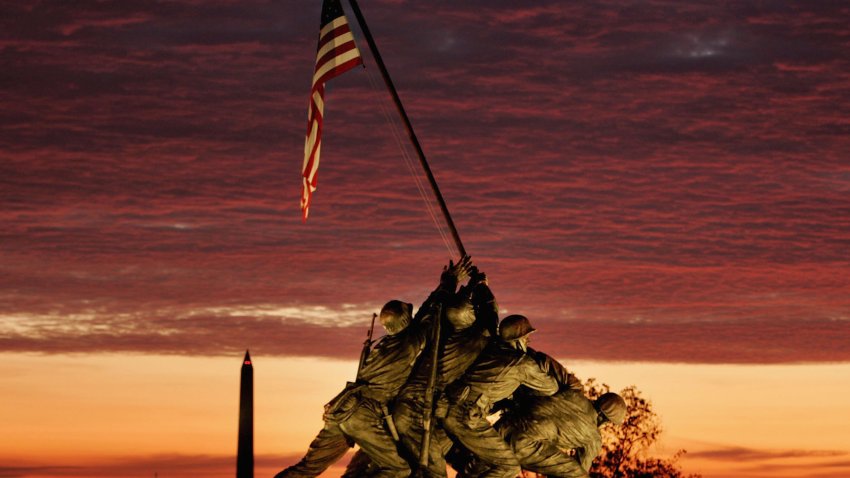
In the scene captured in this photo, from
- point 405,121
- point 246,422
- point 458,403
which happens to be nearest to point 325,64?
point 405,121

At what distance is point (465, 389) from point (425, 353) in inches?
31.6

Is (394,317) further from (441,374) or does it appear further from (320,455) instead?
(320,455)

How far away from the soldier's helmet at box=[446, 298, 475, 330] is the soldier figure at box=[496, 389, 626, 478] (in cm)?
150

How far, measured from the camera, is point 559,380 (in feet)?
111

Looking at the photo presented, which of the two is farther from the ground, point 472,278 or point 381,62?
point 381,62

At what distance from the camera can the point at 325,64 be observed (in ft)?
114

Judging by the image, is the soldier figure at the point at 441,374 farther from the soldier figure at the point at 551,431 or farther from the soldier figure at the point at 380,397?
the soldier figure at the point at 551,431

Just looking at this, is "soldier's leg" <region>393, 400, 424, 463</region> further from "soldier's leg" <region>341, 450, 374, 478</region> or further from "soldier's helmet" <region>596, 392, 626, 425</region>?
"soldier's helmet" <region>596, 392, 626, 425</region>

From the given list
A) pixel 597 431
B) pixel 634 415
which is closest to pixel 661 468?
pixel 634 415

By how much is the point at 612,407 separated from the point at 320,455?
4316mm

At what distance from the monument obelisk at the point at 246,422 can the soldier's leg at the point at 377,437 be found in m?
12.6

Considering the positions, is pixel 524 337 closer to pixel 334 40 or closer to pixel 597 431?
pixel 597 431

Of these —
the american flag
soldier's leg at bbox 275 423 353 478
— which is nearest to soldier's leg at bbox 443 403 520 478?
soldier's leg at bbox 275 423 353 478

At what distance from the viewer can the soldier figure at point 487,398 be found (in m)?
32.9
